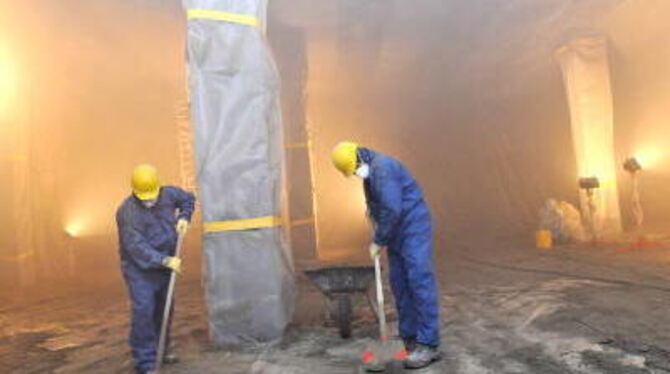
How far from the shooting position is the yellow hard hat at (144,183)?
4133mm

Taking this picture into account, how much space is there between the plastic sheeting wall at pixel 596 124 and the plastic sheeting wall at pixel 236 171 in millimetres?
8039

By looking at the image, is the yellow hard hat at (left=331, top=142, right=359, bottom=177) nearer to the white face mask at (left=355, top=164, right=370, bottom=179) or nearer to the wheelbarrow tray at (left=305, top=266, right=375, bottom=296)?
the white face mask at (left=355, top=164, right=370, bottom=179)

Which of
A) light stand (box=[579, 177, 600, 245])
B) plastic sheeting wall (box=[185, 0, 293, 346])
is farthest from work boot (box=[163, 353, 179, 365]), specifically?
light stand (box=[579, 177, 600, 245])

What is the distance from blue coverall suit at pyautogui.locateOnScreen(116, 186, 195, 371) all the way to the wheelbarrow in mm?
1231

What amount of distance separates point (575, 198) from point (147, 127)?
Result: 11.3 metres

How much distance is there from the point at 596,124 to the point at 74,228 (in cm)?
1184

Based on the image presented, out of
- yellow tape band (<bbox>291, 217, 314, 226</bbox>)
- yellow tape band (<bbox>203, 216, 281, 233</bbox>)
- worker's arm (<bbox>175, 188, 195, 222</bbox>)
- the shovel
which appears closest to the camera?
the shovel

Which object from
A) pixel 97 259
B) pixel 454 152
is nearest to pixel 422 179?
pixel 454 152

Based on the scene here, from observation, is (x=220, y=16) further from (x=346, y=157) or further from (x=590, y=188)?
(x=590, y=188)

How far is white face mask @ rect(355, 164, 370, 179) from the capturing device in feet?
13.2

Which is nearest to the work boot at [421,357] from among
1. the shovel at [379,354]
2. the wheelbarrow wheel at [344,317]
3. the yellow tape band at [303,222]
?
the shovel at [379,354]

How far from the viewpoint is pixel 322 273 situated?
4625mm

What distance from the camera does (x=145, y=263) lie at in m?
4.09

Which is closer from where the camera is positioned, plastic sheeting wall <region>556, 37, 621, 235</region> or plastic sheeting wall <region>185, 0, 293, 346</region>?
plastic sheeting wall <region>185, 0, 293, 346</region>
